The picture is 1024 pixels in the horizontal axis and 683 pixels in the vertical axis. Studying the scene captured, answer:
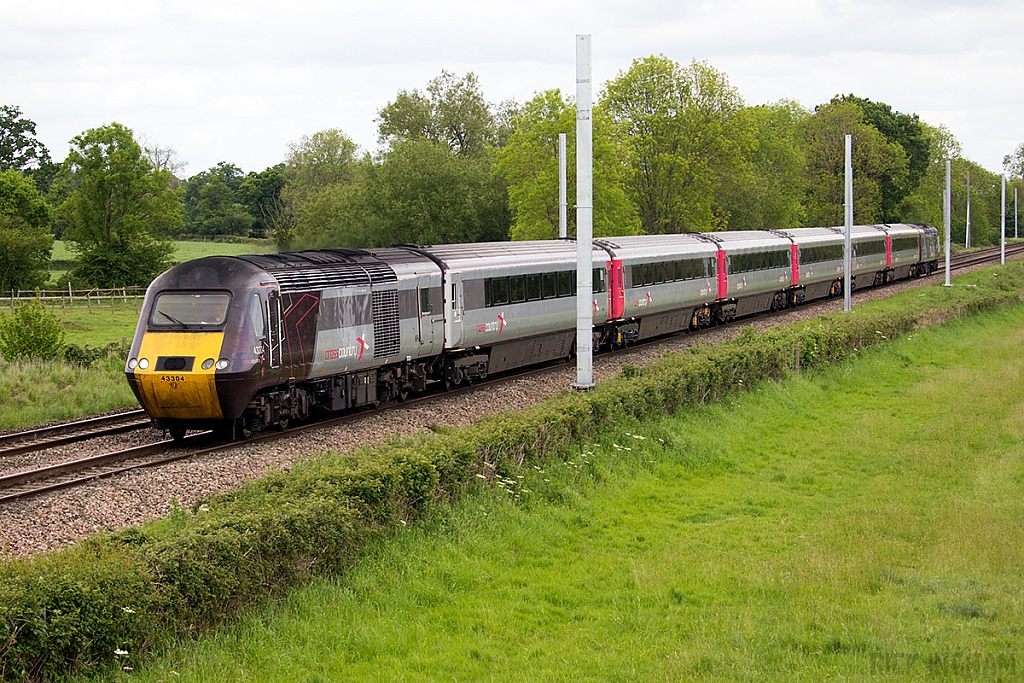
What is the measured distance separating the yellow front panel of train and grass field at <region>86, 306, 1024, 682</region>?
20.0ft

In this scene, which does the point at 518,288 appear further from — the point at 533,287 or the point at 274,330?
the point at 274,330

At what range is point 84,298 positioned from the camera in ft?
185

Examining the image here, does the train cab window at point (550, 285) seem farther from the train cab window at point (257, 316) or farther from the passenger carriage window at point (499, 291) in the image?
the train cab window at point (257, 316)

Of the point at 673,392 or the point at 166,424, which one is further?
the point at 673,392

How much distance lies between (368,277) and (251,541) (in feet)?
39.1

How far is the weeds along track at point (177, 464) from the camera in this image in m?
13.5

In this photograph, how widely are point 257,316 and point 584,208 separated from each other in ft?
20.9

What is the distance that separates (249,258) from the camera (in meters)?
19.8

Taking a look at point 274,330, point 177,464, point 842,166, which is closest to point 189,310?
point 274,330

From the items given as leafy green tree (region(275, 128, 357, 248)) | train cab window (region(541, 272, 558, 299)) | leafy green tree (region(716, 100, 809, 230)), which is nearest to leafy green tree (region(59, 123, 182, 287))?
leafy green tree (region(275, 128, 357, 248))

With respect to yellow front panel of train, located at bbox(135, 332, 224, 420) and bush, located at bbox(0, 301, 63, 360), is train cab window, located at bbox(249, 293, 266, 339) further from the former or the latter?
bush, located at bbox(0, 301, 63, 360)

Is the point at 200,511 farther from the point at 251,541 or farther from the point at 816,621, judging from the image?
the point at 816,621

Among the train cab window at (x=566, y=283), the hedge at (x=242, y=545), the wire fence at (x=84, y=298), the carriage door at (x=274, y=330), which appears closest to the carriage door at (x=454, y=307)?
the train cab window at (x=566, y=283)

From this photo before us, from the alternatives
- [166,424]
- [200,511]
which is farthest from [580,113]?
[200,511]
